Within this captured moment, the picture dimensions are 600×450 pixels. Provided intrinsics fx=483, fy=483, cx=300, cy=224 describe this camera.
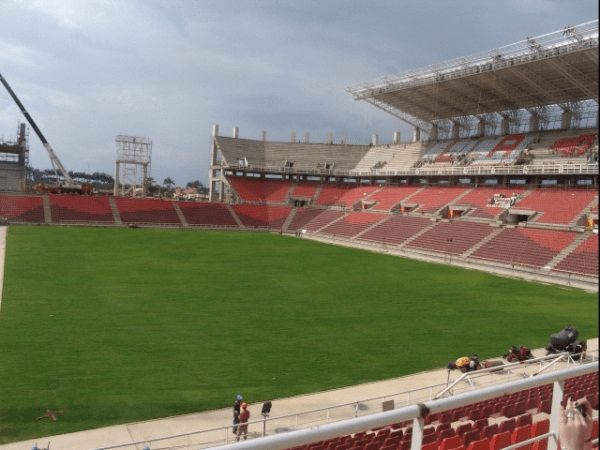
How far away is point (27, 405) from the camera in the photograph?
1185 cm

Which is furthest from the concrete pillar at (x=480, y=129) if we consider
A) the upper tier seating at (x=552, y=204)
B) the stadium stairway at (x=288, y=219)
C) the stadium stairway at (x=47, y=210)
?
the stadium stairway at (x=47, y=210)

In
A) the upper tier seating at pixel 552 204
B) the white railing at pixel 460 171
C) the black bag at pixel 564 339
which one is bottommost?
the black bag at pixel 564 339

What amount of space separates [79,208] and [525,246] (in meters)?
52.3

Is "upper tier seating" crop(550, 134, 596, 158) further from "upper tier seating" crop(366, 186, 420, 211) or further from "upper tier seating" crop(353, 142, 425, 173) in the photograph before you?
"upper tier seating" crop(353, 142, 425, 173)

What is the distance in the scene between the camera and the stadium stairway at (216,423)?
10.3m

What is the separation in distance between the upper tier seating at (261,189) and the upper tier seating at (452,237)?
3205cm

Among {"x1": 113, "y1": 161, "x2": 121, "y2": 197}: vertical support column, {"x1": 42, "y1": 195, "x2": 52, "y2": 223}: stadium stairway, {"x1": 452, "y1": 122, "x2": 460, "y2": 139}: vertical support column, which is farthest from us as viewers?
{"x1": 113, "y1": 161, "x2": 121, "y2": 197}: vertical support column

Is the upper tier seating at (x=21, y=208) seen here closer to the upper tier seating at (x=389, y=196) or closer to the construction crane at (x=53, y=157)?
the construction crane at (x=53, y=157)

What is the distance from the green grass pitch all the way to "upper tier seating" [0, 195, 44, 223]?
23.4 metres

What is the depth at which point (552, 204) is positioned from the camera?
42.5 meters

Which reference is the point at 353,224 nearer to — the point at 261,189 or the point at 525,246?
the point at 525,246

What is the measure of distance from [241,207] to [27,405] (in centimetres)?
6059

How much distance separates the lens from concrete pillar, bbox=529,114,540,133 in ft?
189

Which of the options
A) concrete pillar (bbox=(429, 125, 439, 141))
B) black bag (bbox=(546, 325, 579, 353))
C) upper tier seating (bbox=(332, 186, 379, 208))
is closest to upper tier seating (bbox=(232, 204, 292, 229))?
upper tier seating (bbox=(332, 186, 379, 208))
